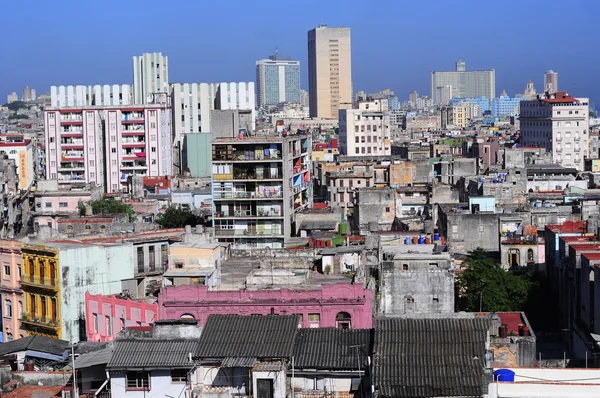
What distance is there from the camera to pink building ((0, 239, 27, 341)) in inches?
1665

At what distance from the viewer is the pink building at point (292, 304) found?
3325 centimetres

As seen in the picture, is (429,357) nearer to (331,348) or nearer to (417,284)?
(331,348)

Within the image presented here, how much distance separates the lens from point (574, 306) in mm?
42781

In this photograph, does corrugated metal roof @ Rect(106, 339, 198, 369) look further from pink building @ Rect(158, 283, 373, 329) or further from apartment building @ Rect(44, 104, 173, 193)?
apartment building @ Rect(44, 104, 173, 193)

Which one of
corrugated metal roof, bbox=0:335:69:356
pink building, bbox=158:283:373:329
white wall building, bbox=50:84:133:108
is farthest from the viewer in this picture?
white wall building, bbox=50:84:133:108

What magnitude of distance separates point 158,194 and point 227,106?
90.8 feet

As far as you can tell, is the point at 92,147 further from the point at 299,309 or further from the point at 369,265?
the point at 299,309

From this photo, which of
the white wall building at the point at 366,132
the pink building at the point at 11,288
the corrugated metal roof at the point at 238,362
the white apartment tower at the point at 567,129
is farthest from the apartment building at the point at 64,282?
the white apartment tower at the point at 567,129

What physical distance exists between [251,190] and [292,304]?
24.1 m

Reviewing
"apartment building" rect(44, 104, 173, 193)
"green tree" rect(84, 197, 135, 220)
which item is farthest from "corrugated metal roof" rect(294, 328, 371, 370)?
"apartment building" rect(44, 104, 173, 193)

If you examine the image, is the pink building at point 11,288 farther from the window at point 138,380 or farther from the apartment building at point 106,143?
the apartment building at point 106,143

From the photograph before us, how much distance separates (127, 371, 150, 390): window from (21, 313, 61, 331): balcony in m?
15.1

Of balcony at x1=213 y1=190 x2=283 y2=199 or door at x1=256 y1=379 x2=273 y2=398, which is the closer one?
door at x1=256 y1=379 x2=273 y2=398

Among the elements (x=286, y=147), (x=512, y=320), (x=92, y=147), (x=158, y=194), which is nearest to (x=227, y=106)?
(x=92, y=147)
